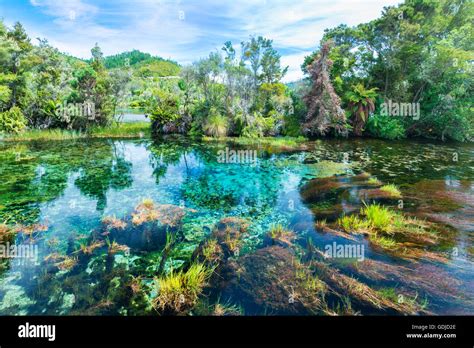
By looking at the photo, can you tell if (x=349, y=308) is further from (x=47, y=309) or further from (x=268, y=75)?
(x=268, y=75)

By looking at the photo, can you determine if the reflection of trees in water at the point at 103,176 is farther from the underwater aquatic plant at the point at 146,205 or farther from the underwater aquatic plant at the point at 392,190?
the underwater aquatic plant at the point at 392,190

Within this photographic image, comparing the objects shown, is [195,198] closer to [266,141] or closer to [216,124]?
[266,141]

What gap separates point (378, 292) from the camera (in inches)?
159

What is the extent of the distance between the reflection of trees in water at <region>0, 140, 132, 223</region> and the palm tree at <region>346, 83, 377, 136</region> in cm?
1738

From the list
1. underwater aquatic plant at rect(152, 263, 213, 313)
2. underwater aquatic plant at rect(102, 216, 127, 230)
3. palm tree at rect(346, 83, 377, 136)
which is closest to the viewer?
underwater aquatic plant at rect(152, 263, 213, 313)

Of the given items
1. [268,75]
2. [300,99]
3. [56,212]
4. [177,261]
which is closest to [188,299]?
[177,261]

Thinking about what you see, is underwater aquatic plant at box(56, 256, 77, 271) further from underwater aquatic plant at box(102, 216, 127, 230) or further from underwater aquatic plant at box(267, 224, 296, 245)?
underwater aquatic plant at box(267, 224, 296, 245)

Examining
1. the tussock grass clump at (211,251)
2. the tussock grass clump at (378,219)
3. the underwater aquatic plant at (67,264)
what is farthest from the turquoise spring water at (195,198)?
the tussock grass clump at (378,219)

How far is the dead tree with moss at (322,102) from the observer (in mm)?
18258

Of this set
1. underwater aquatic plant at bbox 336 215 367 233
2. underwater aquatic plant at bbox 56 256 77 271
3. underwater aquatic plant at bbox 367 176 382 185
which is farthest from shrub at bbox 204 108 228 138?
underwater aquatic plant at bbox 56 256 77 271

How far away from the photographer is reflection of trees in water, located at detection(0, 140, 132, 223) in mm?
7520

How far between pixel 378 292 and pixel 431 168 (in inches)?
401

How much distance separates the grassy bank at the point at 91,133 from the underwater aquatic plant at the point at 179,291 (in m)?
18.0

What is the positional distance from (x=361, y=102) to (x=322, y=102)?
3.69 meters
